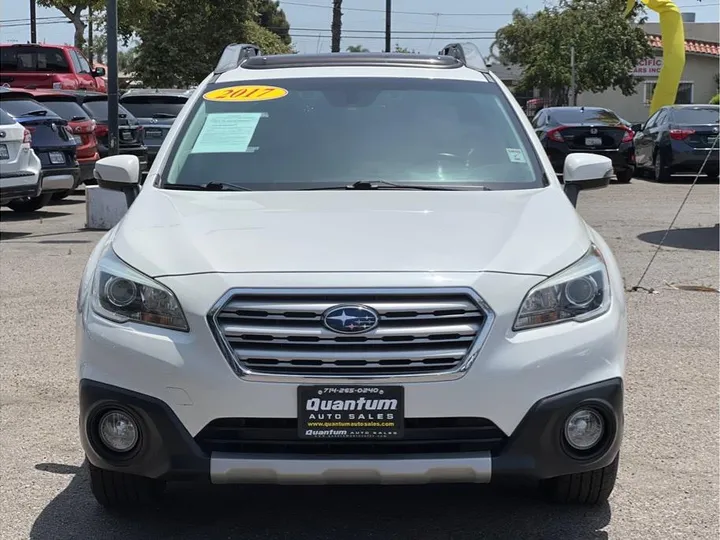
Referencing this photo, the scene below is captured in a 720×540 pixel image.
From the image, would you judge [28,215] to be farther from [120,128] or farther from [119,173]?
[119,173]

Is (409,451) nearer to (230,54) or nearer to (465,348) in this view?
(465,348)

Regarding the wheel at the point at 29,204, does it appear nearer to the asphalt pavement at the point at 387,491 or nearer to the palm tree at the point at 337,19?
the asphalt pavement at the point at 387,491

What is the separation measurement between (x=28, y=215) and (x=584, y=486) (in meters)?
12.9

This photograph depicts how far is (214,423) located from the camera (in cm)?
357

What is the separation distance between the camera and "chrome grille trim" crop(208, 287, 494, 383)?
3516 mm

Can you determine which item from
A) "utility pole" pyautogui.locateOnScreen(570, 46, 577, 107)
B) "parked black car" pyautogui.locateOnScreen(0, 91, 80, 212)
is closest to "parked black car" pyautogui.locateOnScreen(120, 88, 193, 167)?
"parked black car" pyautogui.locateOnScreen(0, 91, 80, 212)

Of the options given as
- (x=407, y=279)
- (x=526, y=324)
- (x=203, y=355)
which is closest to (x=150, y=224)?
(x=203, y=355)

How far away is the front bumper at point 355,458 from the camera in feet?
11.6

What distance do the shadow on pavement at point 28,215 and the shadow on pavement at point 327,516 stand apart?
11207 mm

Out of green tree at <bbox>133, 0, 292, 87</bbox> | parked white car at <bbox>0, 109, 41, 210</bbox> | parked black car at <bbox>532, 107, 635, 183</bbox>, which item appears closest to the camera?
parked white car at <bbox>0, 109, 41, 210</bbox>

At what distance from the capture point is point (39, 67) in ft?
80.3

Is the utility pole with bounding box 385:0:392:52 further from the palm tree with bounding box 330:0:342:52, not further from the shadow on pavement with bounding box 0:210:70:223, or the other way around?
the shadow on pavement with bounding box 0:210:70:223

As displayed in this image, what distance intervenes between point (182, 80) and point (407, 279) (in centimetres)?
3888

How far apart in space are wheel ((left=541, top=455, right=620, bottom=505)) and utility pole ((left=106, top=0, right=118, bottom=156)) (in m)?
10.3
